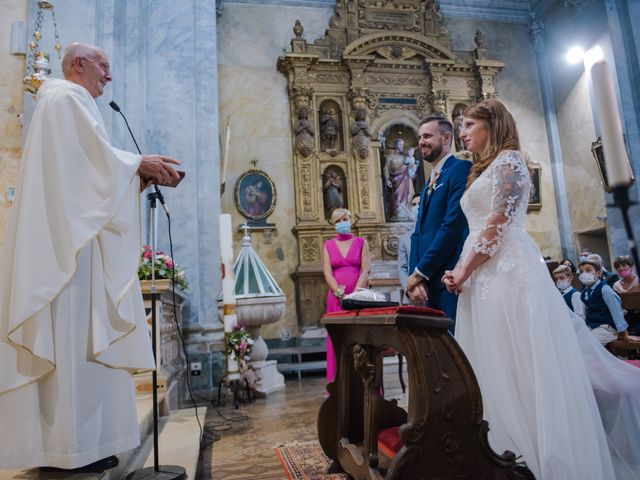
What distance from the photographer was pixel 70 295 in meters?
1.85

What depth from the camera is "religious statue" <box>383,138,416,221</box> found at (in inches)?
413

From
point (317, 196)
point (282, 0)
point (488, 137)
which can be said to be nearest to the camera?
point (488, 137)

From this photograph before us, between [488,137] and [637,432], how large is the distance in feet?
4.62

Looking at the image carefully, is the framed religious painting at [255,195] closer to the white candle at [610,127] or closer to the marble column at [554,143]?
the marble column at [554,143]

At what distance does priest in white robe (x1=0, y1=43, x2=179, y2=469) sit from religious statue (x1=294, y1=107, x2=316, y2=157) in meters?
8.03

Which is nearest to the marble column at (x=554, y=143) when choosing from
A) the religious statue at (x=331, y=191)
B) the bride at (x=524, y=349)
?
the religious statue at (x=331, y=191)

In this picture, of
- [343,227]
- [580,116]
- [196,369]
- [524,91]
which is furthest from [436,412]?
[524,91]

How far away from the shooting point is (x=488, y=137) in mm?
2471

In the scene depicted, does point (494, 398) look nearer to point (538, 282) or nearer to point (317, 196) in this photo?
point (538, 282)

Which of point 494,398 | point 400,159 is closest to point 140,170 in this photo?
point 494,398

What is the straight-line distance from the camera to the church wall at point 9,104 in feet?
12.2

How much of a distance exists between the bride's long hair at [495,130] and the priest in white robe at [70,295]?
1456 mm

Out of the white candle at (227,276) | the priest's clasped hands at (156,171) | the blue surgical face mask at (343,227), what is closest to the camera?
the priest's clasped hands at (156,171)

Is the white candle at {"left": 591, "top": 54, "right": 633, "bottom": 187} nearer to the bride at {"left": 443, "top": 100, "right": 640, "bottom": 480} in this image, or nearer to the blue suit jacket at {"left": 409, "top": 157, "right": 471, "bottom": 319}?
the bride at {"left": 443, "top": 100, "right": 640, "bottom": 480}
